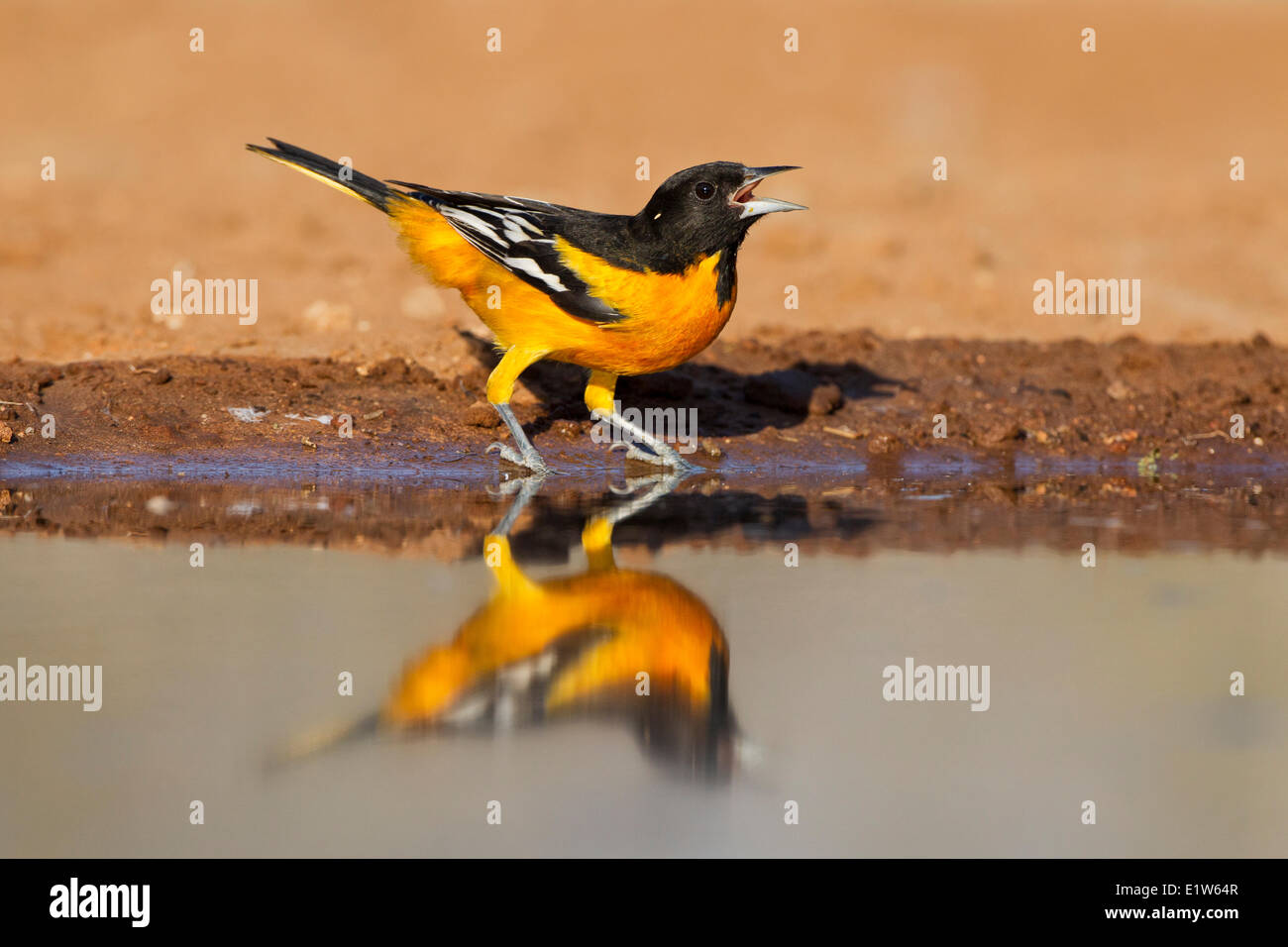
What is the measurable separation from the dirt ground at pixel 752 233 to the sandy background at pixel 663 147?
56mm

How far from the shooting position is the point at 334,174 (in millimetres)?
8148

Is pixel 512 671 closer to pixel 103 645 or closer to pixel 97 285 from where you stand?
pixel 103 645

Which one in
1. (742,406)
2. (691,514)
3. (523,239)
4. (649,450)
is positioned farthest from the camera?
(742,406)

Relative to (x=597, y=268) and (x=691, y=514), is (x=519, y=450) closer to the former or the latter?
(x=597, y=268)

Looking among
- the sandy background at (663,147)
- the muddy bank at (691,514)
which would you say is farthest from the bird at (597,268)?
the sandy background at (663,147)

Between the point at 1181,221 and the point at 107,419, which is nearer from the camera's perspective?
the point at 107,419

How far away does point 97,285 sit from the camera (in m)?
11.4

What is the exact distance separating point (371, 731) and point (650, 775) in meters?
0.75

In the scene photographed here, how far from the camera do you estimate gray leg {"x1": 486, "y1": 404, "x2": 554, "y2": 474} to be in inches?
311

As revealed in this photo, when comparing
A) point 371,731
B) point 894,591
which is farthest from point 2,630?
point 894,591

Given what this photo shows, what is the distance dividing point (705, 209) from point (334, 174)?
80.5 inches

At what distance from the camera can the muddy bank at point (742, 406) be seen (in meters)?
8.12

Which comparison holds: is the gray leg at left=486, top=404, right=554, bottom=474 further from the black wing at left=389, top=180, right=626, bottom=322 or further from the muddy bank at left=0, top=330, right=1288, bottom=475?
the black wing at left=389, top=180, right=626, bottom=322

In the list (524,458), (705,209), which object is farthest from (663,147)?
(705,209)
